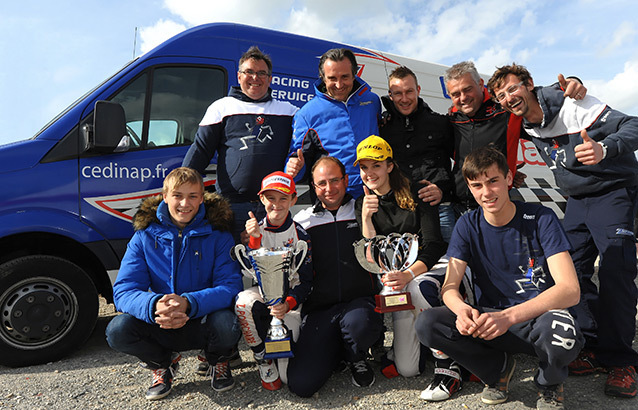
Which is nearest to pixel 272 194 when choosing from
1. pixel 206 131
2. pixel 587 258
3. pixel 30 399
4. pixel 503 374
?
pixel 206 131

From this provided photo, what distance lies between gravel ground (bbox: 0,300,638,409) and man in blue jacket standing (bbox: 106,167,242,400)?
0.44 feet

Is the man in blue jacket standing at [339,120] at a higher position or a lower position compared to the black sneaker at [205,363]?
higher

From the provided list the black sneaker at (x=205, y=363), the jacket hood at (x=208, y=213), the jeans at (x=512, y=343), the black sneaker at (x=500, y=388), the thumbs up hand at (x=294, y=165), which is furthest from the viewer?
the thumbs up hand at (x=294, y=165)

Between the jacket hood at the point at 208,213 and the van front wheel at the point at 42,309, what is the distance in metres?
0.89

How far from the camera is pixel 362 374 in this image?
2.63m

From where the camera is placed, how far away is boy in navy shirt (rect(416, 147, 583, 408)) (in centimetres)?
219

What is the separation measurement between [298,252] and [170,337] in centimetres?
90

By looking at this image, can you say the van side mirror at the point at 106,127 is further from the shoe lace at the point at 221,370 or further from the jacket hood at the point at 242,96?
the shoe lace at the point at 221,370

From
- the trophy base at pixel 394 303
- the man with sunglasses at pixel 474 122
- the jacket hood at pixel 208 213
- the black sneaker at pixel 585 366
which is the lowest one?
the black sneaker at pixel 585 366

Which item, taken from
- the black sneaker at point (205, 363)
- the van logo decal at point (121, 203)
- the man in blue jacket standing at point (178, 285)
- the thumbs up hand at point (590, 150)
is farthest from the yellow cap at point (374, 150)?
the van logo decal at point (121, 203)

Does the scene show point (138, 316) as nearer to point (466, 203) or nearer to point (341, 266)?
point (341, 266)

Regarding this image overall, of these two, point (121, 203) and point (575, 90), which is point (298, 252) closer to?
point (121, 203)

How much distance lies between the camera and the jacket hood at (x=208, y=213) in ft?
8.96

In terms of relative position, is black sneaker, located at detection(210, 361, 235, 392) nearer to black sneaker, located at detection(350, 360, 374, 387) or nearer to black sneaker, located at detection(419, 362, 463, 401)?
black sneaker, located at detection(350, 360, 374, 387)
